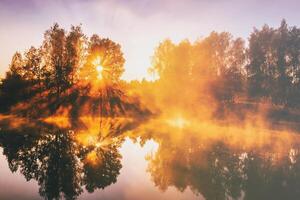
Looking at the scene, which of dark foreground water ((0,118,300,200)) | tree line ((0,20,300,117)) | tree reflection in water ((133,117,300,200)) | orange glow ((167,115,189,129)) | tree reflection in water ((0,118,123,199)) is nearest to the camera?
dark foreground water ((0,118,300,200))

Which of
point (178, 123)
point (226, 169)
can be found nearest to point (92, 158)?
point (226, 169)

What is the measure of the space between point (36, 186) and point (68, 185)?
1.68m

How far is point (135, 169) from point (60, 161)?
214 inches

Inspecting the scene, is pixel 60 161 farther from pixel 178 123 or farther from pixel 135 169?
pixel 178 123

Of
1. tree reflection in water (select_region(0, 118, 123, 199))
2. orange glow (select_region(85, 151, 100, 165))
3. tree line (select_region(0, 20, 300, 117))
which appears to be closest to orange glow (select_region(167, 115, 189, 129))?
tree line (select_region(0, 20, 300, 117))

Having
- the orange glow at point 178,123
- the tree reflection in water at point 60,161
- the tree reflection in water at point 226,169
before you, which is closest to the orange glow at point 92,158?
the tree reflection in water at point 60,161

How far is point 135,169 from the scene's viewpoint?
2602cm

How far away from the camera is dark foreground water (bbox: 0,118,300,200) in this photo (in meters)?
19.3

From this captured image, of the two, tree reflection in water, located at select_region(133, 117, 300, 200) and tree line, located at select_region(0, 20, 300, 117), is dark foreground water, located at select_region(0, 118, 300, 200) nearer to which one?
tree reflection in water, located at select_region(133, 117, 300, 200)

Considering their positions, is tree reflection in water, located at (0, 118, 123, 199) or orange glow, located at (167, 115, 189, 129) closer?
tree reflection in water, located at (0, 118, 123, 199)

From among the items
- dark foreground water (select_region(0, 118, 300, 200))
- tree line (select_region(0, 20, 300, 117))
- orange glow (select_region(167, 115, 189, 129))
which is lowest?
orange glow (select_region(167, 115, 189, 129))

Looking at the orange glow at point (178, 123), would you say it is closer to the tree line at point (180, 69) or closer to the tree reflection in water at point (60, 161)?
the tree line at point (180, 69)

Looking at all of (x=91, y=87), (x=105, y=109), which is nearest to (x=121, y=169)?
(x=105, y=109)

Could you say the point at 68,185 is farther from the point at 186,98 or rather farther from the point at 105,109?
the point at 186,98
